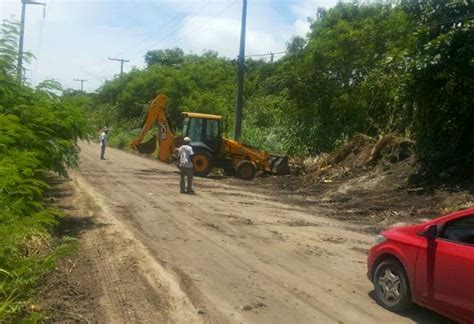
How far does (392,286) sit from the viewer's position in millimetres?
7016

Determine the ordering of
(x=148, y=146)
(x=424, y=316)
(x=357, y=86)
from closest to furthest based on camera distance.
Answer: (x=424, y=316)
(x=148, y=146)
(x=357, y=86)

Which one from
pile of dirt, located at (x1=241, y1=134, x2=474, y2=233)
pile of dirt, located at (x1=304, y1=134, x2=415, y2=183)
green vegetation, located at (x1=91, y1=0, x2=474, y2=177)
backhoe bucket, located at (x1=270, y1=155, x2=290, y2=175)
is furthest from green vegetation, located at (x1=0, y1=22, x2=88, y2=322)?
backhoe bucket, located at (x1=270, y1=155, x2=290, y2=175)

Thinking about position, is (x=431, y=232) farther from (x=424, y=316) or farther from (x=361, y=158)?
(x=361, y=158)

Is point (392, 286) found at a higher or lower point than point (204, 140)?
lower

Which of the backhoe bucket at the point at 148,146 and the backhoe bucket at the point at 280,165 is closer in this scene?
the backhoe bucket at the point at 280,165

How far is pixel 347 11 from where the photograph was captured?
128 feet

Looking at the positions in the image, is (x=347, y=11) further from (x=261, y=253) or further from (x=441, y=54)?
(x=261, y=253)

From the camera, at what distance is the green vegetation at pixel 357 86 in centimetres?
1805

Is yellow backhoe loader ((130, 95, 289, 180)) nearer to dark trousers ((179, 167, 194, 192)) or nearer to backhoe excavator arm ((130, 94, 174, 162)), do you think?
backhoe excavator arm ((130, 94, 174, 162))

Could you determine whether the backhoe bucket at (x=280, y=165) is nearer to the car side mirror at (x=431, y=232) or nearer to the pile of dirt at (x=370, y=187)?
the pile of dirt at (x=370, y=187)

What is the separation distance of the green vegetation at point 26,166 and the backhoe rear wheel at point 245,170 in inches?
483

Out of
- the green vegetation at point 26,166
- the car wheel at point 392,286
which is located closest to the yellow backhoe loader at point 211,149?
the green vegetation at point 26,166

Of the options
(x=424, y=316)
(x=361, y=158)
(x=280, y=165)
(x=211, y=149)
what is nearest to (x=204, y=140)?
(x=211, y=149)

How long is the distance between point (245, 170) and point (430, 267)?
60.6 ft
